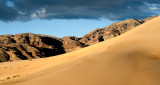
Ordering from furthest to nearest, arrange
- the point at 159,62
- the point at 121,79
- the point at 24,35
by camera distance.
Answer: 1. the point at 24,35
2. the point at 159,62
3. the point at 121,79

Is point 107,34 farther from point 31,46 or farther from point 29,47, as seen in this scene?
point 29,47

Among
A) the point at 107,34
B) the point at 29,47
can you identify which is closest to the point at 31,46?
the point at 29,47

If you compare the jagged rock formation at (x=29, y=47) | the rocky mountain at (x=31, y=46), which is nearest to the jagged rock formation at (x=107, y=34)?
the rocky mountain at (x=31, y=46)

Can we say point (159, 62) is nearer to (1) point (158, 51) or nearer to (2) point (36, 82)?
(1) point (158, 51)

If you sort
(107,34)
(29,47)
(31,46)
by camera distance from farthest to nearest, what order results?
(107,34) → (31,46) → (29,47)

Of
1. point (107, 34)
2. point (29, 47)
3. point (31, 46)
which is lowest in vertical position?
point (29, 47)

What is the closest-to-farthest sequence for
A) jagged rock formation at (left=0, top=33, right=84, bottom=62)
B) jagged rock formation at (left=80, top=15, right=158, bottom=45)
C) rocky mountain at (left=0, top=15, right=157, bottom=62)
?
jagged rock formation at (left=0, top=33, right=84, bottom=62) → rocky mountain at (left=0, top=15, right=157, bottom=62) → jagged rock formation at (left=80, top=15, right=158, bottom=45)

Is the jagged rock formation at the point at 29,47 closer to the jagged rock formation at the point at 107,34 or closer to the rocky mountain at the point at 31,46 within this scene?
the rocky mountain at the point at 31,46

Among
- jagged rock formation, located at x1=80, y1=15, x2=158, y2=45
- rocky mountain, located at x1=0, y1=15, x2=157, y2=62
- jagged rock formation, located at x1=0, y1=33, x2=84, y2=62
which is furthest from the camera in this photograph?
jagged rock formation, located at x1=80, y1=15, x2=158, y2=45

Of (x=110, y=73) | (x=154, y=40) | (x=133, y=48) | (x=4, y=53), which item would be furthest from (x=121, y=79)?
(x=4, y=53)

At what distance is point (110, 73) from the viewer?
5695mm

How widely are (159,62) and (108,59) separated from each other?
1.85 meters

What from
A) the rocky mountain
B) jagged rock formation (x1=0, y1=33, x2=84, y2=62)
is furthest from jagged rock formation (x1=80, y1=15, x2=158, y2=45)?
jagged rock formation (x1=0, y1=33, x2=84, y2=62)

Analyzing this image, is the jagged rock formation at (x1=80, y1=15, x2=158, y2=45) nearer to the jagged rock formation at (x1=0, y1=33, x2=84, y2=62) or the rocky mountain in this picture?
the rocky mountain
